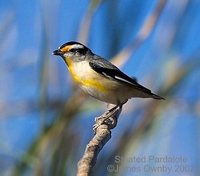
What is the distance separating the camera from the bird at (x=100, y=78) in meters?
1.80

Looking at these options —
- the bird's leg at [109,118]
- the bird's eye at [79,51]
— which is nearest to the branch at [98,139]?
the bird's leg at [109,118]

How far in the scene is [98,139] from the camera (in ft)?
4.00

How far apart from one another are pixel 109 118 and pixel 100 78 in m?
0.22

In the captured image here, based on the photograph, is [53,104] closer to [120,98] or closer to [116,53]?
[116,53]

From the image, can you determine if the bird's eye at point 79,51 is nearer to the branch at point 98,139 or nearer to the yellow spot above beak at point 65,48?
the yellow spot above beak at point 65,48

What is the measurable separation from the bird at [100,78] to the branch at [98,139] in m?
0.05

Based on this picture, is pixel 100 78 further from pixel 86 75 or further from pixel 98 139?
pixel 98 139

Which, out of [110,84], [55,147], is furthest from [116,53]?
[110,84]

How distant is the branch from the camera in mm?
897

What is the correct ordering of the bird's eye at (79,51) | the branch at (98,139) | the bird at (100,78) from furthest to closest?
the bird's eye at (79,51), the bird at (100,78), the branch at (98,139)

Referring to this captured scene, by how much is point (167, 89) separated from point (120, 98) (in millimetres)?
503

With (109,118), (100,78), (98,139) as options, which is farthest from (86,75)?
(98,139)

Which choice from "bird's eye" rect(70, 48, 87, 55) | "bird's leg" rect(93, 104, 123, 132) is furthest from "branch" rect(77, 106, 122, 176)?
"bird's eye" rect(70, 48, 87, 55)

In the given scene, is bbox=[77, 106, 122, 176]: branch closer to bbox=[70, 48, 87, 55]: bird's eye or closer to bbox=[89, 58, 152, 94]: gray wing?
bbox=[89, 58, 152, 94]: gray wing
